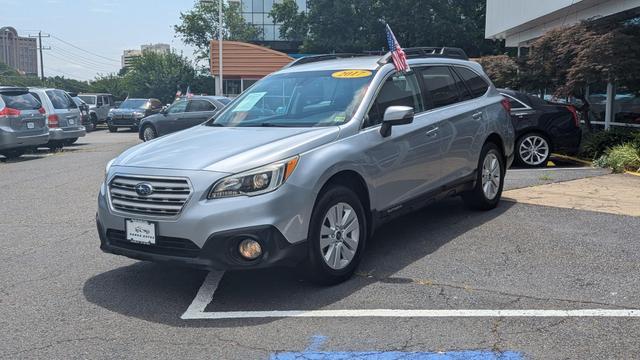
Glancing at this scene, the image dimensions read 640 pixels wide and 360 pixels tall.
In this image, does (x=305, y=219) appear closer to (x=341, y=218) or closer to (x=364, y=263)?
(x=341, y=218)

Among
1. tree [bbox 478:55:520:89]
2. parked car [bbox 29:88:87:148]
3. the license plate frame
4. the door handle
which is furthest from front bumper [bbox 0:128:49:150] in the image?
the door handle

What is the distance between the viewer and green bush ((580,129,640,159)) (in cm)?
1248

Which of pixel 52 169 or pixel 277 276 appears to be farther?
pixel 52 169

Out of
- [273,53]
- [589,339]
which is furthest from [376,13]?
[589,339]

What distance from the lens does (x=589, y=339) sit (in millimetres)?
4098

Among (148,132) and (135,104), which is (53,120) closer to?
(148,132)

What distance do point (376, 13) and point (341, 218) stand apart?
41.4 m

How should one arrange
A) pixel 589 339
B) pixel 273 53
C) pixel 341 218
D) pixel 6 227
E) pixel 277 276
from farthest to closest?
pixel 273 53, pixel 6 227, pixel 277 276, pixel 341 218, pixel 589 339

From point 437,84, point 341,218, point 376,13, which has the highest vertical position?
point 376,13

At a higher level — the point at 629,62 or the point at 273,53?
the point at 273,53

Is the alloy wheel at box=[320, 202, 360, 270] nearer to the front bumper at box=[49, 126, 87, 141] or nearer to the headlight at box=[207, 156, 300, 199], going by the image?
the headlight at box=[207, 156, 300, 199]

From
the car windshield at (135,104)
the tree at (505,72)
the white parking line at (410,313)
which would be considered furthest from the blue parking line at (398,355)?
the car windshield at (135,104)

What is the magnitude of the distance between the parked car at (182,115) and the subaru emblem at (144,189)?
14.0 meters

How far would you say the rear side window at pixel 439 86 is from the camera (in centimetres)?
668
